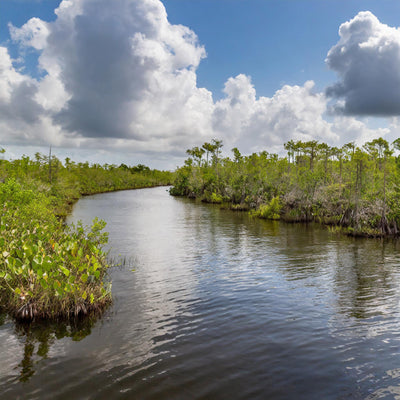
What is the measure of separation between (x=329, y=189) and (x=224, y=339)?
30.5m

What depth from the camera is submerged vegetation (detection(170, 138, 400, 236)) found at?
3109 centimetres

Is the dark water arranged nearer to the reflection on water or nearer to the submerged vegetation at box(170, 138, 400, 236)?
the reflection on water

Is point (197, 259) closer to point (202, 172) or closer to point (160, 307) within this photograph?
point (160, 307)

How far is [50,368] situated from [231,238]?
2223 cm

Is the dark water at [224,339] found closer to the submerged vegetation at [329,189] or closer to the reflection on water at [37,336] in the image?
the reflection on water at [37,336]

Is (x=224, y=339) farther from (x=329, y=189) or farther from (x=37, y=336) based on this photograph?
(x=329, y=189)

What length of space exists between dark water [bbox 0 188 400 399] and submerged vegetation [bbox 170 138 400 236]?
12.3 metres

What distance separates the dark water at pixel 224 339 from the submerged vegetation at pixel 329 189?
40.3 ft

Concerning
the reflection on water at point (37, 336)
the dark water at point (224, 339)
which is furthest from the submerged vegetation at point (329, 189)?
the reflection on water at point (37, 336)

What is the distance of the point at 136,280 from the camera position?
16.7 meters

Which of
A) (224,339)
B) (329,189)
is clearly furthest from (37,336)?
(329,189)

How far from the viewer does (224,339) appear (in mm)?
10586

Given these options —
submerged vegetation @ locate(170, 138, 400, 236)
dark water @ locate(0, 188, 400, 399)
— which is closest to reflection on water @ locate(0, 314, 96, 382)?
dark water @ locate(0, 188, 400, 399)

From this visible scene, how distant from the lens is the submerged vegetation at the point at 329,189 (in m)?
31.1
